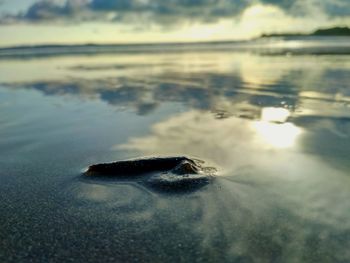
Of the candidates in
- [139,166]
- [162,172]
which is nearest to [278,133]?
[162,172]

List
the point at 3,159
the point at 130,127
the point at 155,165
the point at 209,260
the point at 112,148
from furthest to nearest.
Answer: the point at 130,127 < the point at 112,148 < the point at 3,159 < the point at 155,165 < the point at 209,260

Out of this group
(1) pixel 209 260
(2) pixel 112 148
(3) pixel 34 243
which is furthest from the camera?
(2) pixel 112 148

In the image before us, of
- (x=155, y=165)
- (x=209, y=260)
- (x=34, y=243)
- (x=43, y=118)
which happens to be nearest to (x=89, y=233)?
(x=34, y=243)

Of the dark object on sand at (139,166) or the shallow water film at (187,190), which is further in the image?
the dark object on sand at (139,166)

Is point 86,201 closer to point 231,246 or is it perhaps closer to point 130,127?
point 231,246

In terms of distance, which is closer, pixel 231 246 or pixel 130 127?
pixel 231 246

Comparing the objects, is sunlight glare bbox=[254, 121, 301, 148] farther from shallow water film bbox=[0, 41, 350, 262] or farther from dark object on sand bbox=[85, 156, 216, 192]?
dark object on sand bbox=[85, 156, 216, 192]

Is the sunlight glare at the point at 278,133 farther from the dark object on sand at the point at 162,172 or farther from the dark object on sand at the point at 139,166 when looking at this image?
the dark object on sand at the point at 139,166

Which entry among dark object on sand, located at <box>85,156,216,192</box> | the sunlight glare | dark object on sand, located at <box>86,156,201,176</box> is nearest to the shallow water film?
the sunlight glare

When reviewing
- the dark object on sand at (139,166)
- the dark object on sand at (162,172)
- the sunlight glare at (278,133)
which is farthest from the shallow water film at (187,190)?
the dark object on sand at (139,166)
